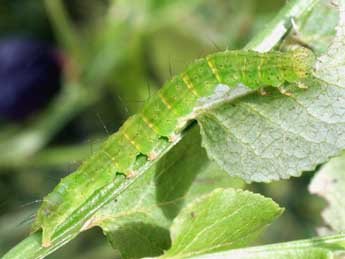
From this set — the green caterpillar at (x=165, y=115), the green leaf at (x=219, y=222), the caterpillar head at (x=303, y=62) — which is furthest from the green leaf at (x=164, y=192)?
the caterpillar head at (x=303, y=62)

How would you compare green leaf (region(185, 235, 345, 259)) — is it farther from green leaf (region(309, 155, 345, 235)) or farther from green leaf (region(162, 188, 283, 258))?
green leaf (region(309, 155, 345, 235))

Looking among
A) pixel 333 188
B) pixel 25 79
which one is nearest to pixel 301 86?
pixel 333 188

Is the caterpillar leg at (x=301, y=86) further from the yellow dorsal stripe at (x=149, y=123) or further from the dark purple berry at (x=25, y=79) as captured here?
the dark purple berry at (x=25, y=79)

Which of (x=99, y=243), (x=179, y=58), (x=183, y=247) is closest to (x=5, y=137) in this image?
(x=99, y=243)

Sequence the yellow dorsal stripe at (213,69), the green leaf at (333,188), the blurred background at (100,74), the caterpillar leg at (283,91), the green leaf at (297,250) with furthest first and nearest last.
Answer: the blurred background at (100,74), the green leaf at (333,188), the yellow dorsal stripe at (213,69), the caterpillar leg at (283,91), the green leaf at (297,250)

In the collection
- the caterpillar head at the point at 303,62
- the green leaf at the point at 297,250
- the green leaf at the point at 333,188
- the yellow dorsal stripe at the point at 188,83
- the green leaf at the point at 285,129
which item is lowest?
the green leaf at the point at 297,250

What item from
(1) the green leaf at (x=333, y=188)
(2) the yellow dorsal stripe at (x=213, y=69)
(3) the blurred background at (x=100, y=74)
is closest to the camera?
(2) the yellow dorsal stripe at (x=213, y=69)

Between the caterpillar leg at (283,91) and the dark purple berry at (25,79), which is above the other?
the dark purple berry at (25,79)

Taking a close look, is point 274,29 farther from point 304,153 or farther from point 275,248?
point 275,248
